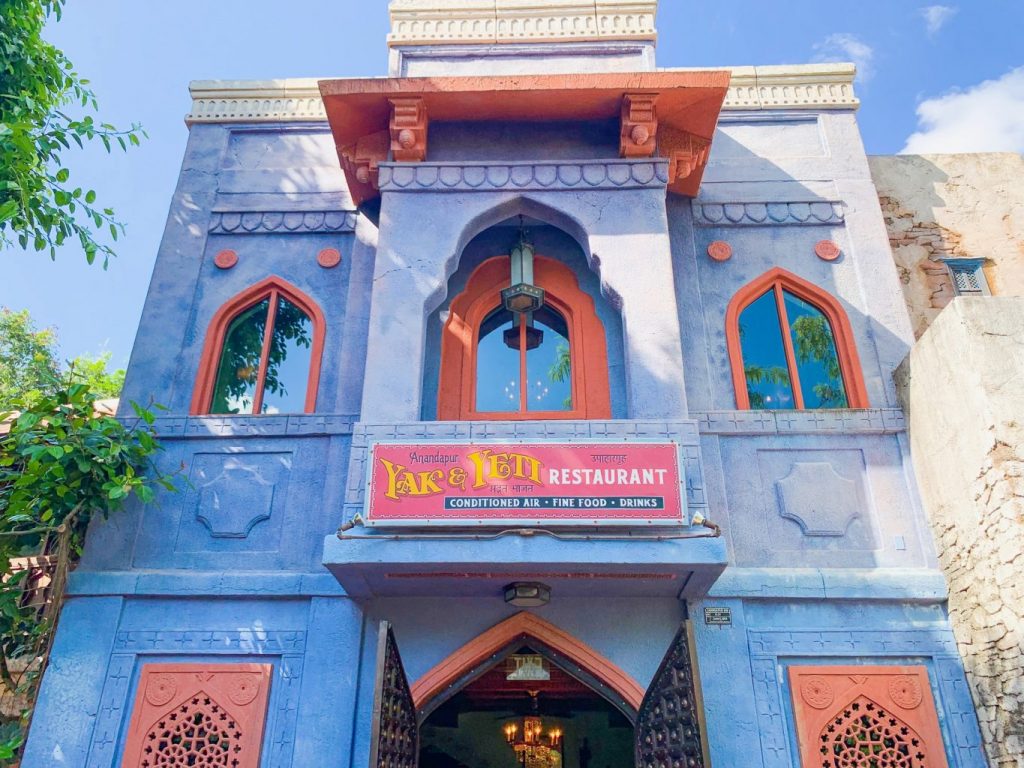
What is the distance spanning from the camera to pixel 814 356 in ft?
23.9

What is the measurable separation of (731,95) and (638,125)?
6.70 ft

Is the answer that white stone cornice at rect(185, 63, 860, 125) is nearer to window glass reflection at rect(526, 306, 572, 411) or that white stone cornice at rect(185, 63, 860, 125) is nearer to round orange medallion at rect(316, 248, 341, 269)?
round orange medallion at rect(316, 248, 341, 269)

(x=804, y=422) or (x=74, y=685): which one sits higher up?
(x=804, y=422)

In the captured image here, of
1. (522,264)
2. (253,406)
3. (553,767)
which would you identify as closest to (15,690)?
(253,406)

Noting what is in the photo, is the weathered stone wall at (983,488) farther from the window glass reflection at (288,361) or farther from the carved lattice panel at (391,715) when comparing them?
the window glass reflection at (288,361)

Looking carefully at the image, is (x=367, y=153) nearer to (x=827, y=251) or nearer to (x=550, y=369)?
(x=550, y=369)

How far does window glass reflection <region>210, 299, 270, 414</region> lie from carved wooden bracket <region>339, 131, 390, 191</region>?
5.00 ft

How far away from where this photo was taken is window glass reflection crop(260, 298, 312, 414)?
727cm

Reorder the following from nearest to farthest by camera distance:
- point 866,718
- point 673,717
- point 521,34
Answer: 1. point 673,717
2. point 866,718
3. point 521,34

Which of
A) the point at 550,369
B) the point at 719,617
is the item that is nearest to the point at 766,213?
the point at 550,369

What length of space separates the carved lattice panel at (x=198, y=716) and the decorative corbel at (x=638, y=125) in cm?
514

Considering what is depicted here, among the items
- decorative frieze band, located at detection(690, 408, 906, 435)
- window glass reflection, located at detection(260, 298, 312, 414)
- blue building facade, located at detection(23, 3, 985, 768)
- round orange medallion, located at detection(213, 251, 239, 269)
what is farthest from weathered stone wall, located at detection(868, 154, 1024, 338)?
round orange medallion, located at detection(213, 251, 239, 269)

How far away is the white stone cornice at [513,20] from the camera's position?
838 centimetres

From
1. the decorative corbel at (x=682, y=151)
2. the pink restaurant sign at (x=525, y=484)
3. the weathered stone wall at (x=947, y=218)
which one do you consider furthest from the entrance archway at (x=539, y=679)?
the weathered stone wall at (x=947, y=218)
